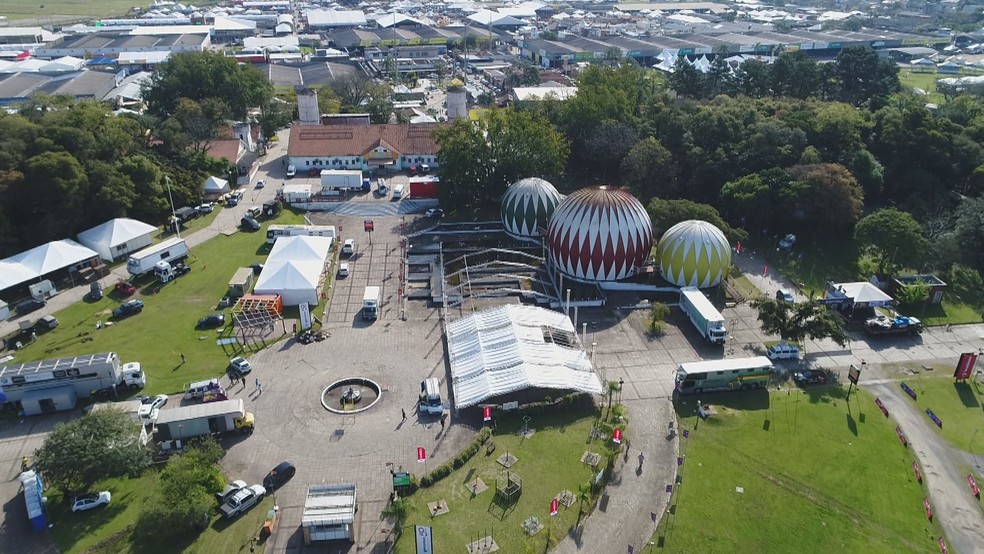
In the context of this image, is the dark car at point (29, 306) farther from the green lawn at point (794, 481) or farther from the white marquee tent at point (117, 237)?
the green lawn at point (794, 481)

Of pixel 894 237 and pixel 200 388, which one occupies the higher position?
pixel 894 237

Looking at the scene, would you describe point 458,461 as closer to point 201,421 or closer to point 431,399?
point 431,399

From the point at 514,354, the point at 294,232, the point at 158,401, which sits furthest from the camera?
the point at 294,232

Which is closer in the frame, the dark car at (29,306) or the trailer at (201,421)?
the trailer at (201,421)

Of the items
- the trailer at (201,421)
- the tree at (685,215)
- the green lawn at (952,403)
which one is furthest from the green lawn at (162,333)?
the green lawn at (952,403)

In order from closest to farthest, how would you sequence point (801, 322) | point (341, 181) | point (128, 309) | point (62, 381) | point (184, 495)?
point (184, 495)
point (62, 381)
point (801, 322)
point (128, 309)
point (341, 181)

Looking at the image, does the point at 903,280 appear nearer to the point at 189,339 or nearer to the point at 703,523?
the point at 703,523

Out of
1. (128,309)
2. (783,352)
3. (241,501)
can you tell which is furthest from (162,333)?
(783,352)
